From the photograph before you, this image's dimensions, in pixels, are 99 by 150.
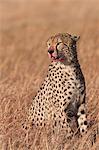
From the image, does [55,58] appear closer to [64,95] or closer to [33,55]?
[64,95]

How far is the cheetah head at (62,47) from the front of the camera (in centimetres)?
489

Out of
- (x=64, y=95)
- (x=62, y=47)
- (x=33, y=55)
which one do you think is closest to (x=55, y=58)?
(x=62, y=47)

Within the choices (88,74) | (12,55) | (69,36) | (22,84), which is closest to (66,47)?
(69,36)

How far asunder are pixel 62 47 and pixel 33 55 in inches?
215

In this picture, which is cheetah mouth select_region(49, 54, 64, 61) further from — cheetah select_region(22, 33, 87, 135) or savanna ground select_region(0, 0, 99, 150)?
savanna ground select_region(0, 0, 99, 150)

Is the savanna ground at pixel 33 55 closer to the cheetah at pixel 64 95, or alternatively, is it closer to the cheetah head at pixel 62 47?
the cheetah at pixel 64 95

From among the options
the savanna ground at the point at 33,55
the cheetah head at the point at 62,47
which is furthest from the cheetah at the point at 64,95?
the savanna ground at the point at 33,55

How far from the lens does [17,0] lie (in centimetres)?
2248

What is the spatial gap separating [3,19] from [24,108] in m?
11.3

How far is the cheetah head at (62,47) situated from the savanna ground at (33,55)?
568 mm

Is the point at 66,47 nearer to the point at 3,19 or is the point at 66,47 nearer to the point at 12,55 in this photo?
the point at 12,55

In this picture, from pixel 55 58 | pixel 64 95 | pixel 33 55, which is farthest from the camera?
pixel 33 55

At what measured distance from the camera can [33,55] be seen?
1043 cm

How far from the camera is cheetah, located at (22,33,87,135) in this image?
4992mm
